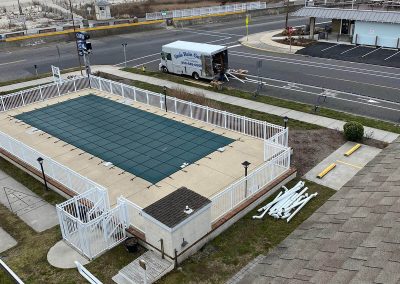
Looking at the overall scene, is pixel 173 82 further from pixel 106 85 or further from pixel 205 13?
pixel 205 13

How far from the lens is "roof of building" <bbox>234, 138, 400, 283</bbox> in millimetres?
8383

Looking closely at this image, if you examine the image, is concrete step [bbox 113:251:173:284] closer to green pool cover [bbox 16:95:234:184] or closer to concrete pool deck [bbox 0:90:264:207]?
concrete pool deck [bbox 0:90:264:207]

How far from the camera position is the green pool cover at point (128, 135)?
60.7ft

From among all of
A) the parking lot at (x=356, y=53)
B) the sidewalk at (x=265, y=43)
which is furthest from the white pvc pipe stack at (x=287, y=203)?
the sidewalk at (x=265, y=43)

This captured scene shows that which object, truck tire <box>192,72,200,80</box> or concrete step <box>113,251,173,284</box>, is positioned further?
truck tire <box>192,72,200,80</box>

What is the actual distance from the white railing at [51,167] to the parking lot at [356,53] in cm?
3012

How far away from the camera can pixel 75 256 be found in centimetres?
1352

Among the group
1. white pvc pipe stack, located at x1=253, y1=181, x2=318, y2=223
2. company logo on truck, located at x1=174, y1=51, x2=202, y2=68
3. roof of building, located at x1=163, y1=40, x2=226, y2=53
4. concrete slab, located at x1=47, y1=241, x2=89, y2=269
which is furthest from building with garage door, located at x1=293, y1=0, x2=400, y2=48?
concrete slab, located at x1=47, y1=241, x2=89, y2=269

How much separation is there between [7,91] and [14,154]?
13332 millimetres

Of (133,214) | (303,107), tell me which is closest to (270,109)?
(303,107)

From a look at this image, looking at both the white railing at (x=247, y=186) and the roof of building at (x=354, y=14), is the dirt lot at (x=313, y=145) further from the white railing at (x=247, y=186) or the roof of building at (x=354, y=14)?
the roof of building at (x=354, y=14)

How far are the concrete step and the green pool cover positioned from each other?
14.6 feet

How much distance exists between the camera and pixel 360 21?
1647 inches

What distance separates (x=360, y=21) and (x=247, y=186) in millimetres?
33604
